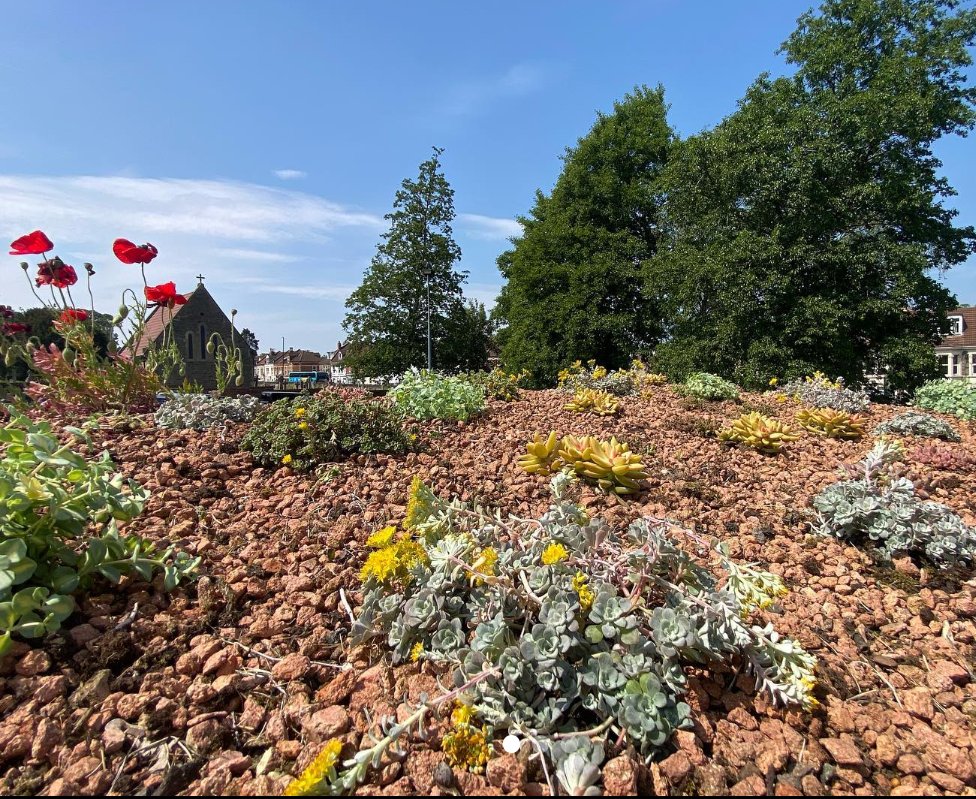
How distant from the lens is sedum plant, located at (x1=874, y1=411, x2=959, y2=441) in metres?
4.42

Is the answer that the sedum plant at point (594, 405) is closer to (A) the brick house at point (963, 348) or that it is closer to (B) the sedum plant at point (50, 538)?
(B) the sedum plant at point (50, 538)

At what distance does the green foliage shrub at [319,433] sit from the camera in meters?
2.88

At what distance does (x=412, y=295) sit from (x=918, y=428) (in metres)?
20.2

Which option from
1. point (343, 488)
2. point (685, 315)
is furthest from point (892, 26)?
point (343, 488)

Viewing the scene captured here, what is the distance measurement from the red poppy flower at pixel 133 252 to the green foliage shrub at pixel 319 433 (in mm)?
1748

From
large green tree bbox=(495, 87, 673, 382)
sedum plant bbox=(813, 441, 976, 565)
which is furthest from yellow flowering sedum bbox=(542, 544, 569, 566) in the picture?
large green tree bbox=(495, 87, 673, 382)

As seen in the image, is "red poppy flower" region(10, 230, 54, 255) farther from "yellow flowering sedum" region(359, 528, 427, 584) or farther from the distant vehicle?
"yellow flowering sedum" region(359, 528, 427, 584)

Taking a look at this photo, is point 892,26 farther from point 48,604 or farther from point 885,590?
point 48,604

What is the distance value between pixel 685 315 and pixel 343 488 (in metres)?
12.5

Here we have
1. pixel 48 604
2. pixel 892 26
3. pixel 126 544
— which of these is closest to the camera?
pixel 48 604

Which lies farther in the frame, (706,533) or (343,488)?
(343,488)

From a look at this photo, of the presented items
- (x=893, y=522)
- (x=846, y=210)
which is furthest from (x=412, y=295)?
(x=893, y=522)

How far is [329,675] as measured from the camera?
1453mm

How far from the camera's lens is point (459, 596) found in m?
1.51
